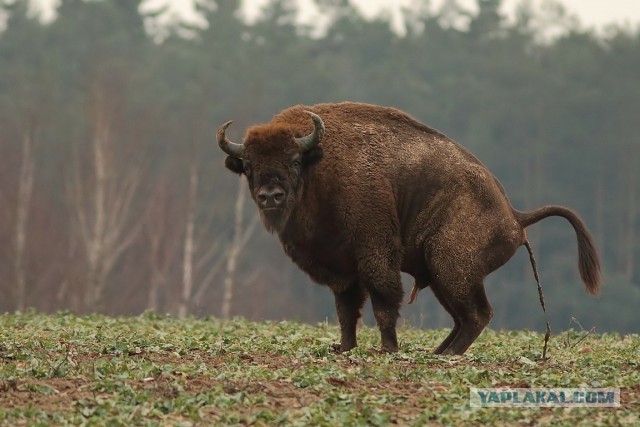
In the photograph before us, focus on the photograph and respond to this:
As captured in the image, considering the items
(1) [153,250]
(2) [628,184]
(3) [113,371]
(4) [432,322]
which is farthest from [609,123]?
(3) [113,371]

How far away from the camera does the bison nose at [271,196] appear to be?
12.4 metres

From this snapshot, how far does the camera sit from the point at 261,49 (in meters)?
64.8

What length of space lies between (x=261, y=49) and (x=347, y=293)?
52.4 m

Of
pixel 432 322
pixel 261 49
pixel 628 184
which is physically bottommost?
pixel 432 322

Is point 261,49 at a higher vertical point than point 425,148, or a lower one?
higher

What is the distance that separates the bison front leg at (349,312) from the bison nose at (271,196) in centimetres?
132

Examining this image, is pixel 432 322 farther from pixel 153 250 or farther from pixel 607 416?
pixel 607 416

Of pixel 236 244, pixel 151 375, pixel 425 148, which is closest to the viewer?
pixel 151 375

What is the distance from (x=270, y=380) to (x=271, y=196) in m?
2.52

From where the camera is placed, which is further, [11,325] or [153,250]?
[153,250]

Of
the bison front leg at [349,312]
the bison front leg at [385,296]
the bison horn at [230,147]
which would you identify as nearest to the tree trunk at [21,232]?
the bison front leg at [349,312]

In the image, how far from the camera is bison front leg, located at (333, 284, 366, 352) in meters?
13.2

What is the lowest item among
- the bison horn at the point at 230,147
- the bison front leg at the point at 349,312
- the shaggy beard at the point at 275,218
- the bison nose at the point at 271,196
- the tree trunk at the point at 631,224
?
the bison front leg at the point at 349,312

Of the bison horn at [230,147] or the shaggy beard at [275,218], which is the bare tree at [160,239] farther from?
the shaggy beard at [275,218]
